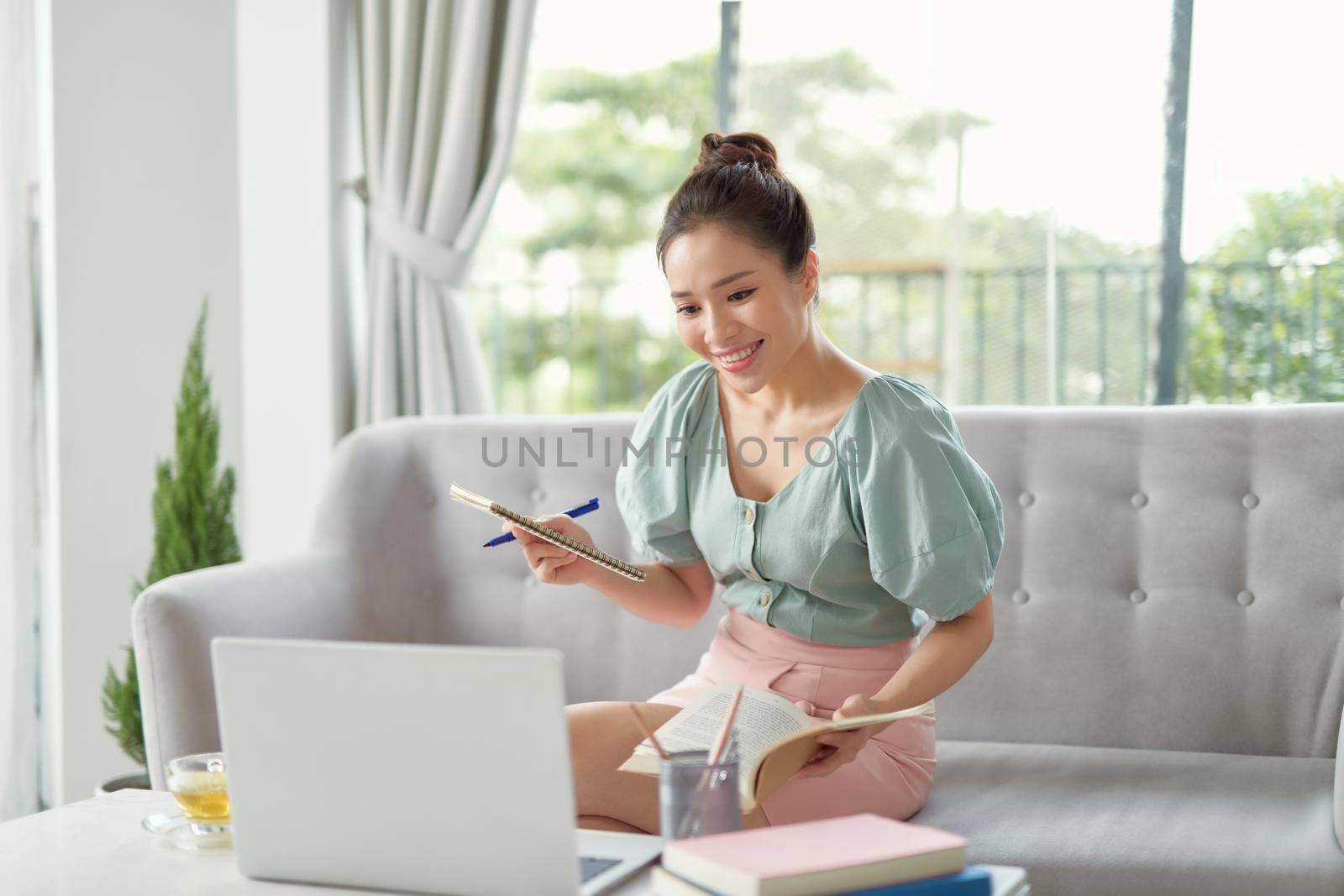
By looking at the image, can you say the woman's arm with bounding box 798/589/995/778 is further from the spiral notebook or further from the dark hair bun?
the dark hair bun

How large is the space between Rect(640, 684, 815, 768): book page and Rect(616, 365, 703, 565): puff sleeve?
0.36 metres

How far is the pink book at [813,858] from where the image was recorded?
33.5 inches

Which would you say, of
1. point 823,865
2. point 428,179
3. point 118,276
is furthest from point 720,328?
point 118,276

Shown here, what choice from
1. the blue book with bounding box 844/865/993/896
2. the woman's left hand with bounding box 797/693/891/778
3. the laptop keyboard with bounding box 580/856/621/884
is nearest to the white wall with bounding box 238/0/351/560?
the woman's left hand with bounding box 797/693/891/778

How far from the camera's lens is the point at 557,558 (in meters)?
Answer: 1.58

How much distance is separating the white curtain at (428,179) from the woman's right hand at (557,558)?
1.35m

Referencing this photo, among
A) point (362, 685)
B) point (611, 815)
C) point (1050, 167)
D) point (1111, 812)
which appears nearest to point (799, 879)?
point (362, 685)

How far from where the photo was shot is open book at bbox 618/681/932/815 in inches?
44.1

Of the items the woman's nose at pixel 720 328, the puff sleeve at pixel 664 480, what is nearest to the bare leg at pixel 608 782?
the puff sleeve at pixel 664 480

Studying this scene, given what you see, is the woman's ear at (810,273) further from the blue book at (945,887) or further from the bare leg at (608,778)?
the blue book at (945,887)

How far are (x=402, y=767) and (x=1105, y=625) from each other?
1.36 m

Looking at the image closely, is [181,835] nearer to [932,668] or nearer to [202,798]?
[202,798]

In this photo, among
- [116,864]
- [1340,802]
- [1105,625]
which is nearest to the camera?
[116,864]

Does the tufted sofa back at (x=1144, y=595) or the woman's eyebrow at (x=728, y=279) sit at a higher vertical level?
the woman's eyebrow at (x=728, y=279)
